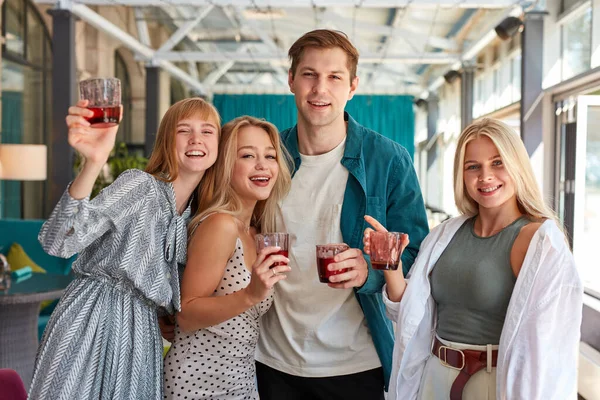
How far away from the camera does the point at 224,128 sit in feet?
6.72

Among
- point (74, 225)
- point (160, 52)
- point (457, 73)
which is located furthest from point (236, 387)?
point (457, 73)

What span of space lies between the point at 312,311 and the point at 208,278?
42 cm

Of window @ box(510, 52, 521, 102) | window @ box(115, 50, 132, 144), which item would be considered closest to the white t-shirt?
window @ box(510, 52, 521, 102)

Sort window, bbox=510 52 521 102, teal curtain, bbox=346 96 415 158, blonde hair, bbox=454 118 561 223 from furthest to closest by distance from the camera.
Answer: teal curtain, bbox=346 96 415 158 → window, bbox=510 52 521 102 → blonde hair, bbox=454 118 561 223

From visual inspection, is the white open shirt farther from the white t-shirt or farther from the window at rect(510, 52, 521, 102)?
the window at rect(510, 52, 521, 102)

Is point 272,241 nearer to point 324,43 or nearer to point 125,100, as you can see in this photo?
point 324,43

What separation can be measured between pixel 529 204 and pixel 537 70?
4.61 metres

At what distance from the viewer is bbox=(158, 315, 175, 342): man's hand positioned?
195 centimetres

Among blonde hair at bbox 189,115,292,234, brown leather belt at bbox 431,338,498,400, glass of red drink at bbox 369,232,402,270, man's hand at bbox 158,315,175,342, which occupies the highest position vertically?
blonde hair at bbox 189,115,292,234

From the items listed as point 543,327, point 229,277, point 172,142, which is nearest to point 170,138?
point 172,142

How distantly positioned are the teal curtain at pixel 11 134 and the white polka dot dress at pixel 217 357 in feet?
19.9

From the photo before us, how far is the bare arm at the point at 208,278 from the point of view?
1761 millimetres

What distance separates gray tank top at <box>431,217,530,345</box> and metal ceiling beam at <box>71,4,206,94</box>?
5.22 m

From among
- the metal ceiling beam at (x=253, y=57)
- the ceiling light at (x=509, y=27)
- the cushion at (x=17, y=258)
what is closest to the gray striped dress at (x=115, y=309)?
the cushion at (x=17, y=258)
